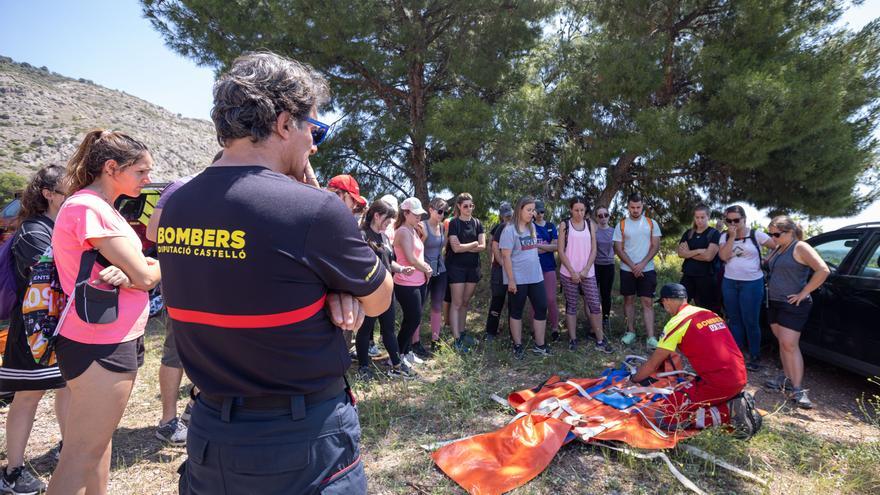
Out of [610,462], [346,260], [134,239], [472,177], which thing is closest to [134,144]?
[134,239]

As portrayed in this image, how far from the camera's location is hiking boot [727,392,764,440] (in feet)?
11.1

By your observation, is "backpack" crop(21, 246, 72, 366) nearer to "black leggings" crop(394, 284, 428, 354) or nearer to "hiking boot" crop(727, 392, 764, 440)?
"black leggings" crop(394, 284, 428, 354)

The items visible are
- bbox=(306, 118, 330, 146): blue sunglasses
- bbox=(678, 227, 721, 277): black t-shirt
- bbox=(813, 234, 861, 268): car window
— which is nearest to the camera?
bbox=(306, 118, 330, 146): blue sunglasses

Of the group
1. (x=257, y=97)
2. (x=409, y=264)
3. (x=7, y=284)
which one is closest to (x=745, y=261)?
(x=409, y=264)

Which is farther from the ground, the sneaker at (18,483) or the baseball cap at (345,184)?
the baseball cap at (345,184)

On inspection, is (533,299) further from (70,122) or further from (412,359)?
(70,122)

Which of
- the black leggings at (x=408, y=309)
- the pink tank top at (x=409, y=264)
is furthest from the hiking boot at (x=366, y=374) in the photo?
the pink tank top at (x=409, y=264)

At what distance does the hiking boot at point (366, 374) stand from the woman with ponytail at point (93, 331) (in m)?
2.62

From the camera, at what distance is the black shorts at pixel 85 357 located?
6.20 ft

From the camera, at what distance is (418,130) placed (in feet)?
25.8

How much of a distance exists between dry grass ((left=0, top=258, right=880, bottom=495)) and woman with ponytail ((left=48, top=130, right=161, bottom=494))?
1211 mm

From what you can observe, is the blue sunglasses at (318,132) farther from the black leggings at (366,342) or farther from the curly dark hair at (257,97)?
the black leggings at (366,342)

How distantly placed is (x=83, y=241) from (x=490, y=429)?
2.83m

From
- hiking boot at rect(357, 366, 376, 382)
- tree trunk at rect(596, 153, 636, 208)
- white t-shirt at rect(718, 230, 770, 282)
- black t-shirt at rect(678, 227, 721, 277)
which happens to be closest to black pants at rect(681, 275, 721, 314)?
black t-shirt at rect(678, 227, 721, 277)
